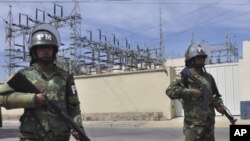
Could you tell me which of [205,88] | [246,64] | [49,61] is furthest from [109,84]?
[49,61]

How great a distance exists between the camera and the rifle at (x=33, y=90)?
4.17 meters

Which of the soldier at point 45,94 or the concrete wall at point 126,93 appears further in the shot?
the concrete wall at point 126,93

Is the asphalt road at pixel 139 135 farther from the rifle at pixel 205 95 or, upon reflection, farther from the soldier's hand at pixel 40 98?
the soldier's hand at pixel 40 98

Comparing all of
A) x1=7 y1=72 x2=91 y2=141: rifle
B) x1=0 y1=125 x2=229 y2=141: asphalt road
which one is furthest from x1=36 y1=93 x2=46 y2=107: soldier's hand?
x1=0 y1=125 x2=229 y2=141: asphalt road

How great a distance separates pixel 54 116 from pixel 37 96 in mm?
274

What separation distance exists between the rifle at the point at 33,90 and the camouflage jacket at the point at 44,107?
2.4 inches

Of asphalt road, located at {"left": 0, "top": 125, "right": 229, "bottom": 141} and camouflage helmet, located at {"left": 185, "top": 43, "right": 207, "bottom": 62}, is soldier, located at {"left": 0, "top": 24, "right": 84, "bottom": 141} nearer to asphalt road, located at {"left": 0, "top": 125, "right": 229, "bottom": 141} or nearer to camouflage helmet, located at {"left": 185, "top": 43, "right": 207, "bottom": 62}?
camouflage helmet, located at {"left": 185, "top": 43, "right": 207, "bottom": 62}

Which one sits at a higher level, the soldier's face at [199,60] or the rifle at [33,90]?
the soldier's face at [199,60]

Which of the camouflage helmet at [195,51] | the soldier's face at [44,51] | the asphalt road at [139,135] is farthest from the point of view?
the asphalt road at [139,135]

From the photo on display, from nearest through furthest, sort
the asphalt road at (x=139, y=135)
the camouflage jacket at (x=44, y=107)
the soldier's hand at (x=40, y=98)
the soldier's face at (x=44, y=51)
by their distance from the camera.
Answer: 1. the soldier's hand at (x=40, y=98)
2. the camouflage jacket at (x=44, y=107)
3. the soldier's face at (x=44, y=51)
4. the asphalt road at (x=139, y=135)

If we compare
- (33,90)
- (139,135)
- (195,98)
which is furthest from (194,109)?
(139,135)

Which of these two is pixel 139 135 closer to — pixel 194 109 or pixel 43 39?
pixel 194 109

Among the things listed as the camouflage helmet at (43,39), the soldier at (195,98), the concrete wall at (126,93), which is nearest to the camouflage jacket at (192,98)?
the soldier at (195,98)

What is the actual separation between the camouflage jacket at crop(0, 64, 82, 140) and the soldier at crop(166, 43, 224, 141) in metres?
2.16
